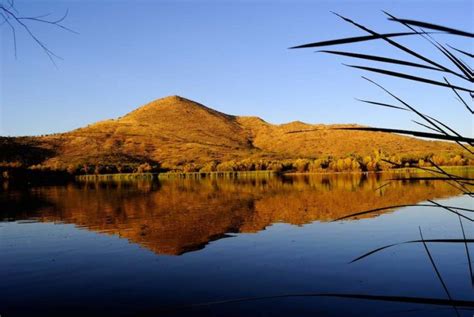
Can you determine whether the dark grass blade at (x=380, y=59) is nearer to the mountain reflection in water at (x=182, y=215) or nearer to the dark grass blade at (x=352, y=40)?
the dark grass blade at (x=352, y=40)

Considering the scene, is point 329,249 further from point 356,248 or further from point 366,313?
point 366,313

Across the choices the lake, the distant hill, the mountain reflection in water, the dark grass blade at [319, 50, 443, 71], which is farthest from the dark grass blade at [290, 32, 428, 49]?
the distant hill

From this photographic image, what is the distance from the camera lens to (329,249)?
1741 cm

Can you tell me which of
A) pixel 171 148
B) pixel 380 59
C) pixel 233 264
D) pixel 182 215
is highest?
pixel 171 148

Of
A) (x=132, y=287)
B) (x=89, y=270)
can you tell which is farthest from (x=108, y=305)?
(x=89, y=270)

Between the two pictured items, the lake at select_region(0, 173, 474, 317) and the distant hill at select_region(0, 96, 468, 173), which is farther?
the distant hill at select_region(0, 96, 468, 173)

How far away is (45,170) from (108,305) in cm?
Answer: 10760

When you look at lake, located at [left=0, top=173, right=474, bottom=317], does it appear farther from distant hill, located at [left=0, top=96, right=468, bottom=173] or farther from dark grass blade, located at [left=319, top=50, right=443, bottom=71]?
distant hill, located at [left=0, top=96, right=468, bottom=173]

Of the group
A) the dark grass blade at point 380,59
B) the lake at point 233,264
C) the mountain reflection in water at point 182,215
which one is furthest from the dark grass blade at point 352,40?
the mountain reflection in water at point 182,215

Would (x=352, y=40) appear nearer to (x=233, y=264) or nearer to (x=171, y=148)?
(x=233, y=264)

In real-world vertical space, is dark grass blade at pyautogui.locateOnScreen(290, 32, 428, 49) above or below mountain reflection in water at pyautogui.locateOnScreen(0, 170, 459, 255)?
above

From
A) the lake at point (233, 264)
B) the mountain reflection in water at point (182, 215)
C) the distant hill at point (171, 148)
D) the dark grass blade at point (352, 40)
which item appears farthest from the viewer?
the distant hill at point (171, 148)

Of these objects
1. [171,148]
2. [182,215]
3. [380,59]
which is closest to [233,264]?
[380,59]

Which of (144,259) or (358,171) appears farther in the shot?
(358,171)
